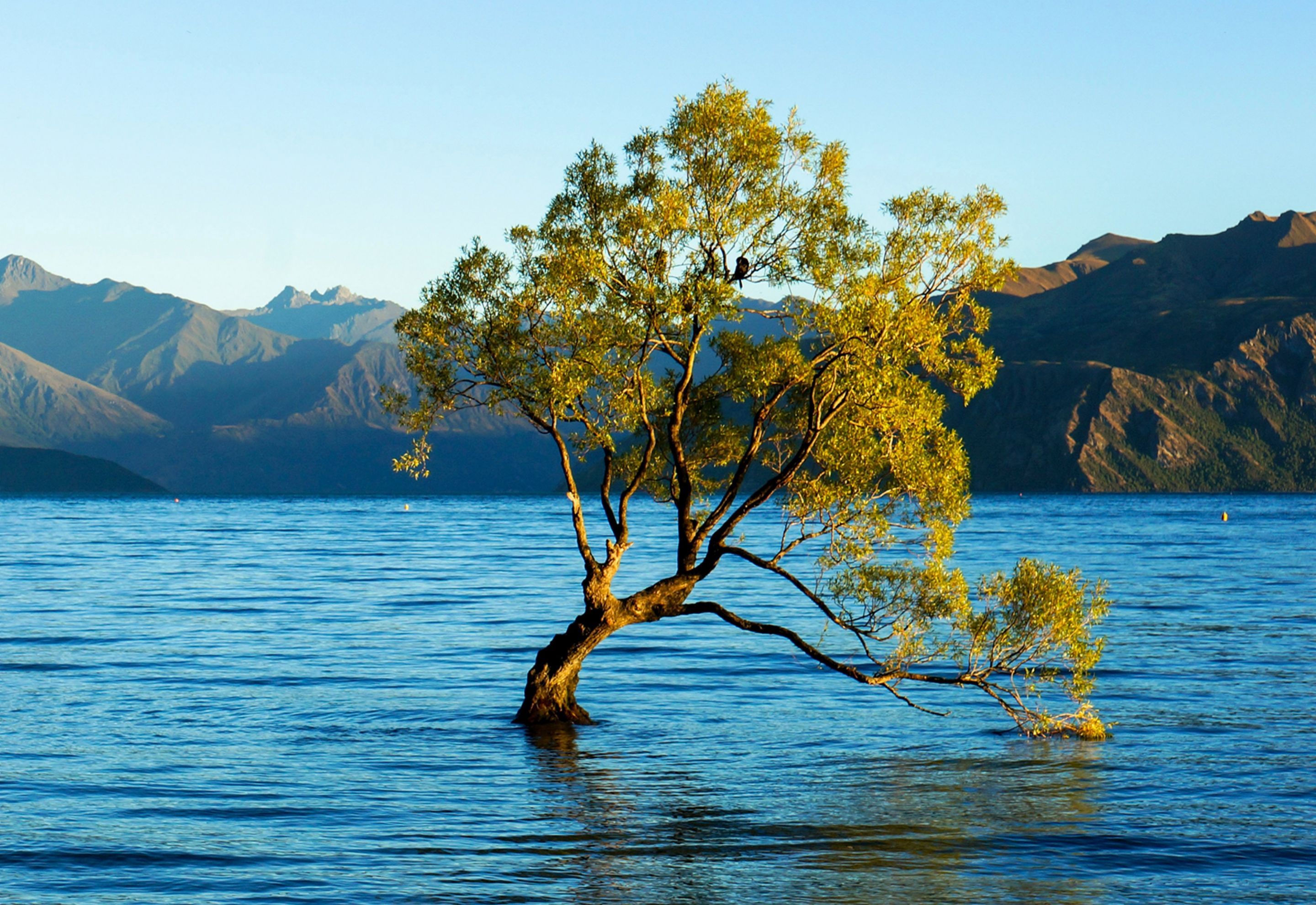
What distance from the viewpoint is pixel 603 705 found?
40844 mm

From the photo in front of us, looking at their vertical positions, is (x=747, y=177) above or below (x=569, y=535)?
above

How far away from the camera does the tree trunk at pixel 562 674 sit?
32312mm

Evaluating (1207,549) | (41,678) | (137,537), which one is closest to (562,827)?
(41,678)

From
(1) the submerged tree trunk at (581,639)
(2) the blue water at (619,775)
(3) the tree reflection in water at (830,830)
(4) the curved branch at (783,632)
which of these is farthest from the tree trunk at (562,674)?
(4) the curved branch at (783,632)

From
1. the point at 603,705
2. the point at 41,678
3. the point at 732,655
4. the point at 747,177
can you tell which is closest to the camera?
the point at 747,177

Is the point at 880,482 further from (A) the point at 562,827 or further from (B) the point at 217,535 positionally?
(B) the point at 217,535

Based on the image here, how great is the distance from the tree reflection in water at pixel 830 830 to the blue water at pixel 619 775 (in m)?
0.09

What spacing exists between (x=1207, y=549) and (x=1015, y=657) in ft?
396

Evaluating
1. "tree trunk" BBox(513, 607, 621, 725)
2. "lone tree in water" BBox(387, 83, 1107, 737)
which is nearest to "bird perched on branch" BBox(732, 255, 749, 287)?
"lone tree in water" BBox(387, 83, 1107, 737)

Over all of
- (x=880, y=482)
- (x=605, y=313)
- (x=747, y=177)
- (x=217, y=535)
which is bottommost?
(x=217, y=535)

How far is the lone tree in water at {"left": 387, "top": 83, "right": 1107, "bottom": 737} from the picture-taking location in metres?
28.7

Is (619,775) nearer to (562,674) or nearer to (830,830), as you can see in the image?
(562,674)

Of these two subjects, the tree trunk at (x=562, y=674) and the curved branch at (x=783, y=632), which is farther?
the tree trunk at (x=562, y=674)

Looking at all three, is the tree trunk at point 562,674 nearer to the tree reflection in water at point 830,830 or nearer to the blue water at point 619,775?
the blue water at point 619,775
